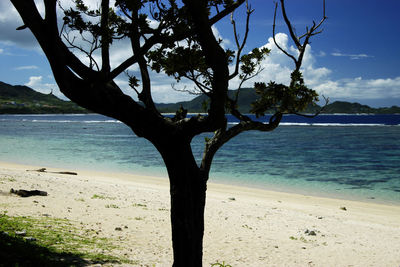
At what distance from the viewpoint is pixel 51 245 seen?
774cm

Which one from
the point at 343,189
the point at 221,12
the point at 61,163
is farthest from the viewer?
the point at 61,163

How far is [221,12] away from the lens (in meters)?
5.32

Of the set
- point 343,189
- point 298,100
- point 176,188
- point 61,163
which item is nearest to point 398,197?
point 343,189

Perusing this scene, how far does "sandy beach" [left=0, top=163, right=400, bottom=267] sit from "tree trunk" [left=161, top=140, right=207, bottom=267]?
8.42ft

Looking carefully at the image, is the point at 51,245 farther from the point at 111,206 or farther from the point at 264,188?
the point at 264,188

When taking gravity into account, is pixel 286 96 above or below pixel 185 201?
above

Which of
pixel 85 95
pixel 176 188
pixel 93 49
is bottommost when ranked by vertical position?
pixel 176 188

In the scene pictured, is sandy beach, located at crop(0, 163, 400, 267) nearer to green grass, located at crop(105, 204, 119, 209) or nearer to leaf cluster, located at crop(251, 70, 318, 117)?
green grass, located at crop(105, 204, 119, 209)

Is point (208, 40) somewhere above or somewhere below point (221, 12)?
below

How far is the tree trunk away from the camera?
5453 millimetres

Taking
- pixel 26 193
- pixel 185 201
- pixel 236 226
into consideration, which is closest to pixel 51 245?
pixel 185 201

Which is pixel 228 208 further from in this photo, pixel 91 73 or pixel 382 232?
pixel 91 73

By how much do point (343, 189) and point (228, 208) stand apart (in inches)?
463

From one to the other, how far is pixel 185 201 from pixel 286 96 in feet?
8.60
